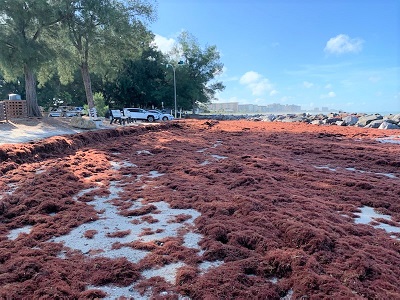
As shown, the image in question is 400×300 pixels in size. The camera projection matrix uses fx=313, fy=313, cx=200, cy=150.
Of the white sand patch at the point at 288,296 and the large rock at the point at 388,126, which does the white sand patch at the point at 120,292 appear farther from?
the large rock at the point at 388,126

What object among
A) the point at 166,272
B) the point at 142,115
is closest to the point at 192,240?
the point at 166,272

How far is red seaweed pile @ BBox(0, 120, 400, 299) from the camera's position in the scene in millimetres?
2484

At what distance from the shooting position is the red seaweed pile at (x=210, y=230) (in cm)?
248

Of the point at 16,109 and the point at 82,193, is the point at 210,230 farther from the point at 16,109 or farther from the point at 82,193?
the point at 16,109

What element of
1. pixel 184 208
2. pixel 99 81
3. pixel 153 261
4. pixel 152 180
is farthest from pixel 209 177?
pixel 99 81

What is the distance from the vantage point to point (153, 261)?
2.90 m

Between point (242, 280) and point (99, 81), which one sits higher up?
point (99, 81)

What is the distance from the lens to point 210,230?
3510 mm

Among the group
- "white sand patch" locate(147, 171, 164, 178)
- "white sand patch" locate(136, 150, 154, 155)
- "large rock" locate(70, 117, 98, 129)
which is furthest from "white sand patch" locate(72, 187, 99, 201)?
"large rock" locate(70, 117, 98, 129)

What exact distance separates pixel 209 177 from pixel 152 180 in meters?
1.14

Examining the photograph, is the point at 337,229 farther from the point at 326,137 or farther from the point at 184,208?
the point at 326,137

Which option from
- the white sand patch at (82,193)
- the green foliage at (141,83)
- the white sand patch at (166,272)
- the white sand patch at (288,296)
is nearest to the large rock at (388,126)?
the white sand patch at (82,193)

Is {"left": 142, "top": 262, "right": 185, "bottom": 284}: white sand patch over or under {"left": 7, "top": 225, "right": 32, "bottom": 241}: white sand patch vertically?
over

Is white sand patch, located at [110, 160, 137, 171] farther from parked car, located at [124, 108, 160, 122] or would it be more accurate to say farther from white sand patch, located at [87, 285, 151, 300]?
parked car, located at [124, 108, 160, 122]
